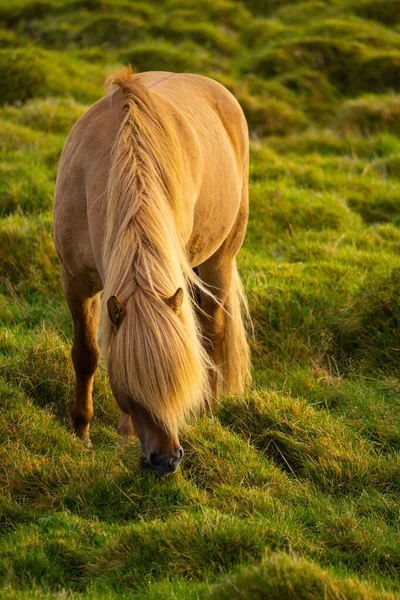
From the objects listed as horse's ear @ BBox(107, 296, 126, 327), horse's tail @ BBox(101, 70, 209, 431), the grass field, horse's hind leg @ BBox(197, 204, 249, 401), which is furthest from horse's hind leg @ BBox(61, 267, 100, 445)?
horse's ear @ BBox(107, 296, 126, 327)

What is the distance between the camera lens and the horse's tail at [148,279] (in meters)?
3.12

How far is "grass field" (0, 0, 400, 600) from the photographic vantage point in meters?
3.15

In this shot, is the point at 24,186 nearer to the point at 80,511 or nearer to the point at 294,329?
the point at 294,329

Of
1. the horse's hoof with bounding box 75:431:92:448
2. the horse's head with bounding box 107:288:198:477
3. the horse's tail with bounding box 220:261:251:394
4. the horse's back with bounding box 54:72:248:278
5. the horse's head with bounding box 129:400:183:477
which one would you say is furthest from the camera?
the horse's tail with bounding box 220:261:251:394

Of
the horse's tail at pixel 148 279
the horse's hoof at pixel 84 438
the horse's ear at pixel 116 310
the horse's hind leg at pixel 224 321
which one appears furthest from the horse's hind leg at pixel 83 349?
the horse's ear at pixel 116 310

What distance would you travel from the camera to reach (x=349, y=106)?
35.9ft

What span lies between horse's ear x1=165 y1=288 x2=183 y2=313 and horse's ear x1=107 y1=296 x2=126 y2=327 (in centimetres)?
17

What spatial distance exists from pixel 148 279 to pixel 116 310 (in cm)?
17

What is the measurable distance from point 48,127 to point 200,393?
5994 mm

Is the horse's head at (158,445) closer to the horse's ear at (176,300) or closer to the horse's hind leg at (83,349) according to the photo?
the horse's ear at (176,300)

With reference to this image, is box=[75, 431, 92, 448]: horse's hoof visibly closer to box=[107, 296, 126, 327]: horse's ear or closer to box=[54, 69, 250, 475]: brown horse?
box=[54, 69, 250, 475]: brown horse

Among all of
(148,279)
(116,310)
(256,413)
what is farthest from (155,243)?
(256,413)

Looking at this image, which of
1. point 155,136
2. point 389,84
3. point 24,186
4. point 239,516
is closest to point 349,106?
point 389,84

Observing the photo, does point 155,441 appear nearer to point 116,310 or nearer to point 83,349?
point 116,310
